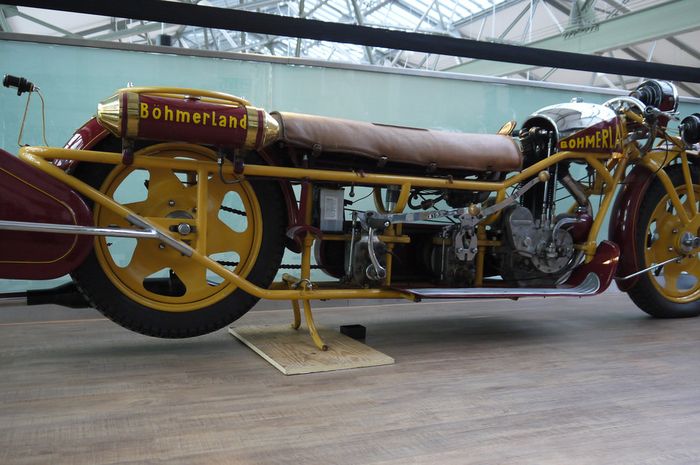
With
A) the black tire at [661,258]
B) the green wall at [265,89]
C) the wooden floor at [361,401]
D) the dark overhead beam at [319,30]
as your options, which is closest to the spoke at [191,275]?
the wooden floor at [361,401]

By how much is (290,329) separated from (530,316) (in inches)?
55.4

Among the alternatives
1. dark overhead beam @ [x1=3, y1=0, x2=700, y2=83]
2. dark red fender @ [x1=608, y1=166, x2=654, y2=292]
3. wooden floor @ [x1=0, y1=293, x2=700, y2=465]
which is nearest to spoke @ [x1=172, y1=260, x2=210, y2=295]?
wooden floor @ [x1=0, y1=293, x2=700, y2=465]

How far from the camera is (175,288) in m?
2.09

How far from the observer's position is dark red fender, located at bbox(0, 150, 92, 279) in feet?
5.56

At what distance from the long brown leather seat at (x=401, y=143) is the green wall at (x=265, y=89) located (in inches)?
44.1

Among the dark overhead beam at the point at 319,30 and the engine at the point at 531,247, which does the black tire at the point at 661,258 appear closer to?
the engine at the point at 531,247

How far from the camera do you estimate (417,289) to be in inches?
85.9

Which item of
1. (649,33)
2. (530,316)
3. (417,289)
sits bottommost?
(530,316)

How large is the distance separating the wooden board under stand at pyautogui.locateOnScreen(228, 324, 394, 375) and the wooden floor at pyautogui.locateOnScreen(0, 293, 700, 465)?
0.04m

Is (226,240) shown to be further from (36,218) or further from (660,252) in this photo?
(660,252)

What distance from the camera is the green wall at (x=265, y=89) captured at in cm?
280

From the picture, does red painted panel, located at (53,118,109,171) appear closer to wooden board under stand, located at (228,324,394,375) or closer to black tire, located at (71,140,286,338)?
black tire, located at (71,140,286,338)

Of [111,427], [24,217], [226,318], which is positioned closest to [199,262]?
[226,318]

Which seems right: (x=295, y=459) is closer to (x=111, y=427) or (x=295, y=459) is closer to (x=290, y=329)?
(x=111, y=427)
